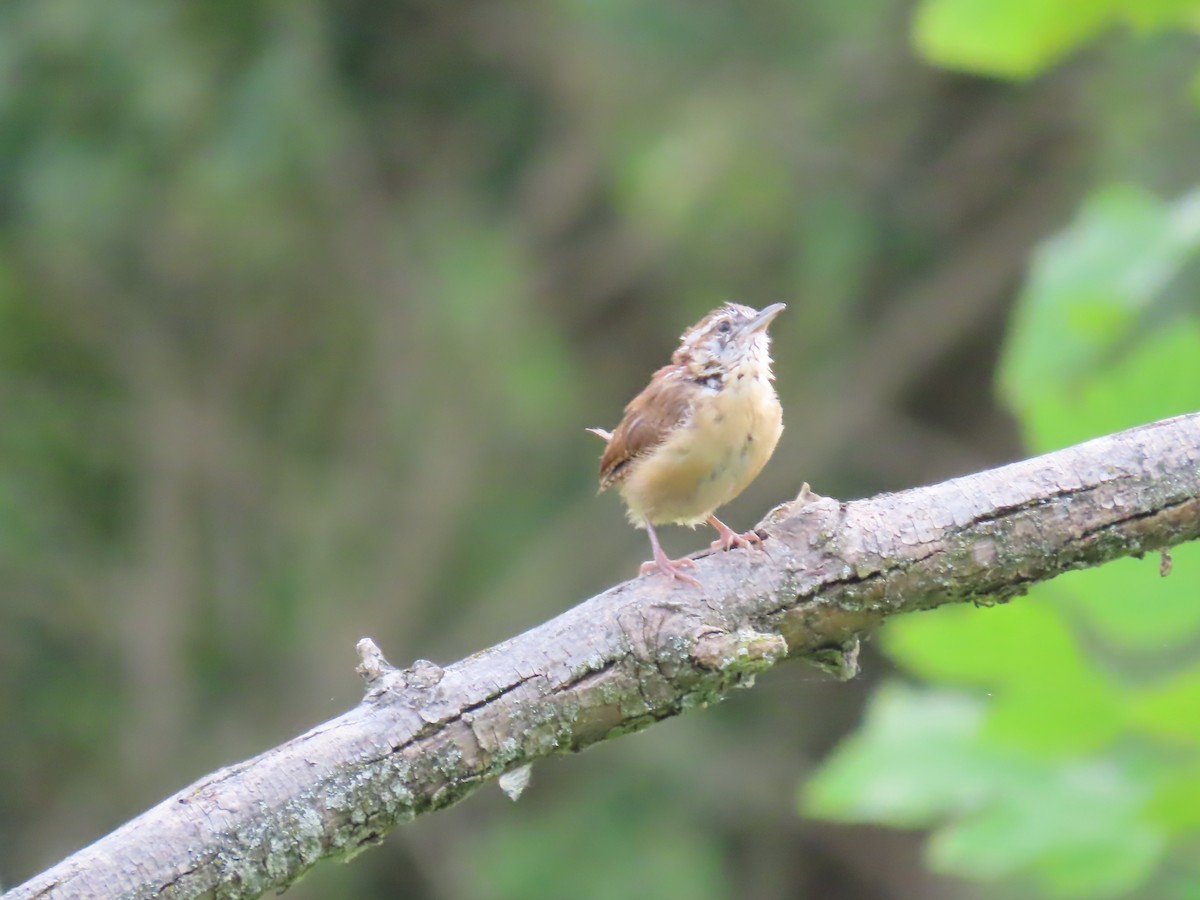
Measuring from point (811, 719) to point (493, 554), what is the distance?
222 centimetres

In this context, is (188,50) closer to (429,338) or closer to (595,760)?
(429,338)

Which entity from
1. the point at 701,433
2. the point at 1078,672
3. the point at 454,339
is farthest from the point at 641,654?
the point at 454,339

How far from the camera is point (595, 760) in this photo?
8.03m

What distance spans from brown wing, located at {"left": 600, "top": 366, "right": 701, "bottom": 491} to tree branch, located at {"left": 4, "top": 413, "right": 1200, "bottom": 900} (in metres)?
0.99

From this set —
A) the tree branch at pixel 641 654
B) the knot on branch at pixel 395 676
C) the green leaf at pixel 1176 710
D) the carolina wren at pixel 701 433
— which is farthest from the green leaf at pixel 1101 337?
the knot on branch at pixel 395 676

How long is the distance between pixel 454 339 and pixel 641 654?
16.6 ft

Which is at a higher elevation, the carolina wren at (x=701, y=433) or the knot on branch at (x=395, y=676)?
the carolina wren at (x=701, y=433)

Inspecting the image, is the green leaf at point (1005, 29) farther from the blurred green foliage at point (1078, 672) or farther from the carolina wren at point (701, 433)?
the carolina wren at point (701, 433)

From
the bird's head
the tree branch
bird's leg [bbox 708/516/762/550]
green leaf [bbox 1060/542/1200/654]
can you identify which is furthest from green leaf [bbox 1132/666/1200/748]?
the bird's head

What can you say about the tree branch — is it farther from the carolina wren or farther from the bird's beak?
the bird's beak

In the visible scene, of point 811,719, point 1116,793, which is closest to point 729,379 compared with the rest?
point 1116,793

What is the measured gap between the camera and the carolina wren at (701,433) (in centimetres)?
373

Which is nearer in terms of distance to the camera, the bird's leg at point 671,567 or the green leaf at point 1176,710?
the bird's leg at point 671,567

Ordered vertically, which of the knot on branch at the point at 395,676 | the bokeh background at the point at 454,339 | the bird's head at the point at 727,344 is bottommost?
the knot on branch at the point at 395,676
